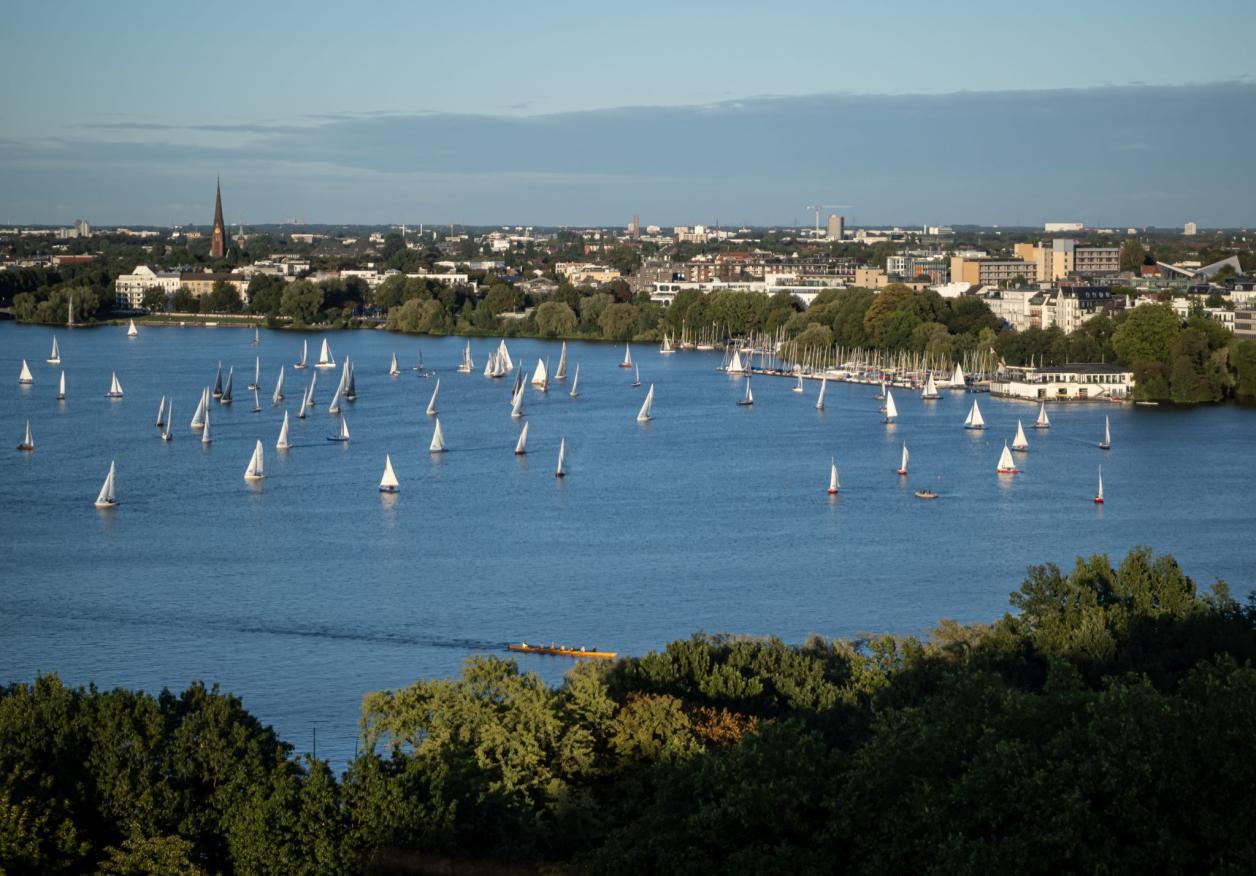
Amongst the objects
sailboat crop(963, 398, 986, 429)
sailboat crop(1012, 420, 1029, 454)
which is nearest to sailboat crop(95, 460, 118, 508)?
sailboat crop(1012, 420, 1029, 454)

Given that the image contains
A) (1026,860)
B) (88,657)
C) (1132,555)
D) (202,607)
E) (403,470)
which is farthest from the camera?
(403,470)

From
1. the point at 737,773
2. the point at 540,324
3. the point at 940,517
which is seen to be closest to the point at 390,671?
the point at 737,773

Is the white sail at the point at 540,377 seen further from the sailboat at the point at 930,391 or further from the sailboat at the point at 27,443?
the sailboat at the point at 27,443

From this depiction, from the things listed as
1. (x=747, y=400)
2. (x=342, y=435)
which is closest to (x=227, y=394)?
(x=342, y=435)

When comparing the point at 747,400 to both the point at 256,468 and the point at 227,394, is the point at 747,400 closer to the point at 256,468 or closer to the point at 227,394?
the point at 227,394

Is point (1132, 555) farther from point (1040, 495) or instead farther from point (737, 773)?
point (1040, 495)

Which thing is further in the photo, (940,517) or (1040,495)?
(1040,495)

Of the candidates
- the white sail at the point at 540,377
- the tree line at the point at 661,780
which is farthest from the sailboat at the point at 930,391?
the tree line at the point at 661,780
